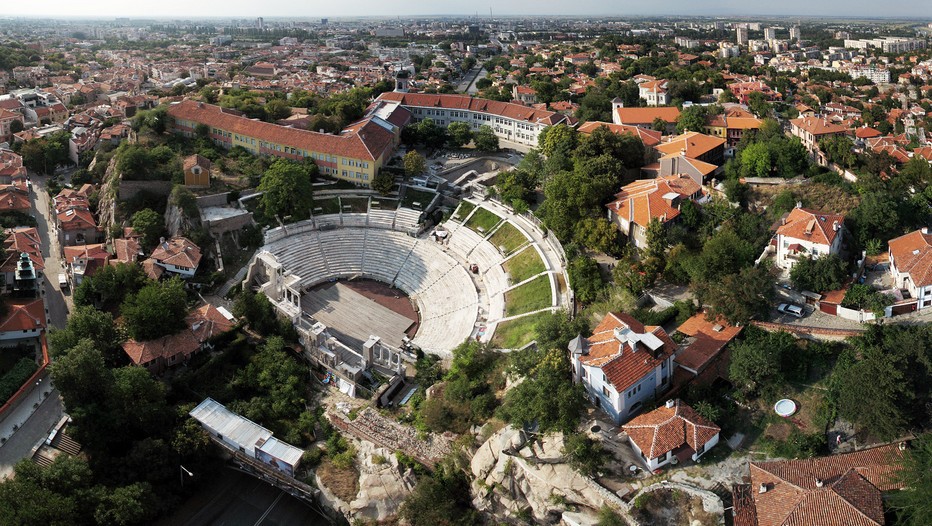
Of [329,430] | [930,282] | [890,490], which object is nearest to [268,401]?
[329,430]

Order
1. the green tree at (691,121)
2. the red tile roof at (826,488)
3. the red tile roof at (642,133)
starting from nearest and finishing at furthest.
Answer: the red tile roof at (826,488), the red tile roof at (642,133), the green tree at (691,121)

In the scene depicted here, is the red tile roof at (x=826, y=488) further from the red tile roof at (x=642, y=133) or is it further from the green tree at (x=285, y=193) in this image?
the green tree at (x=285, y=193)

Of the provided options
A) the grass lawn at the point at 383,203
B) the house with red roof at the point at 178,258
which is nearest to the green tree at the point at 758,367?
the grass lawn at the point at 383,203

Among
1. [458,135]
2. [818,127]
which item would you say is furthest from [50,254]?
[818,127]

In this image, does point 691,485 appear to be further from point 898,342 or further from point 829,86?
point 829,86

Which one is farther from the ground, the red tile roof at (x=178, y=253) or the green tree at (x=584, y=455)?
the red tile roof at (x=178, y=253)

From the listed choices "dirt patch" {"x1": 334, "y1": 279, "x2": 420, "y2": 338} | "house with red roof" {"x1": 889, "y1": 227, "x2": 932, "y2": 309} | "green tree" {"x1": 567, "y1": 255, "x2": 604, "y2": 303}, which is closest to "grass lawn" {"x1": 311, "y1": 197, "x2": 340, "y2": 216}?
"dirt patch" {"x1": 334, "y1": 279, "x2": 420, "y2": 338}
